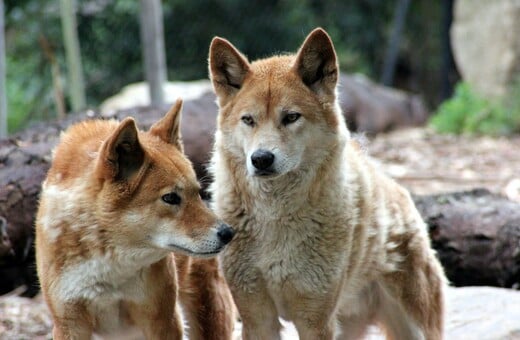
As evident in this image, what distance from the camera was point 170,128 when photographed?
4.57 metres

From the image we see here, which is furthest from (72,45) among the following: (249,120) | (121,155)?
(121,155)

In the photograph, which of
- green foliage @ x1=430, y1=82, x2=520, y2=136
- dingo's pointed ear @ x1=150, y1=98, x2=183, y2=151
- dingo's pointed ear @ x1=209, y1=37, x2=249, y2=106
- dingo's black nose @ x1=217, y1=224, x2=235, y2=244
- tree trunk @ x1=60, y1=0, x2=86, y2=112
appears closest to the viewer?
dingo's black nose @ x1=217, y1=224, x2=235, y2=244

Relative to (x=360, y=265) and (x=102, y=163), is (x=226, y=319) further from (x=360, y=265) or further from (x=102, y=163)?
(x=102, y=163)

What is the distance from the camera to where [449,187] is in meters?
9.35

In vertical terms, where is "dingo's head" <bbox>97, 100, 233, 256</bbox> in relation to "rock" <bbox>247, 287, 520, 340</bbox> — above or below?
above

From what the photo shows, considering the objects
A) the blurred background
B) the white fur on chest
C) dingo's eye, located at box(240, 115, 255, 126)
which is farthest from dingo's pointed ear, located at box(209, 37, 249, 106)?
the blurred background

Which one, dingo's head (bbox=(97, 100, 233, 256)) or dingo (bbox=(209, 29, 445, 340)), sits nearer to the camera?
dingo's head (bbox=(97, 100, 233, 256))

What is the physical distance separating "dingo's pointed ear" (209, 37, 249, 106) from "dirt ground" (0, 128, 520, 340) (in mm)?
2674

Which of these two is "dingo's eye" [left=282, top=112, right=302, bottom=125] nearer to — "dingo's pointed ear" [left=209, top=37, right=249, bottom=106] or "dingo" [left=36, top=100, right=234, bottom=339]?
"dingo's pointed ear" [left=209, top=37, right=249, bottom=106]

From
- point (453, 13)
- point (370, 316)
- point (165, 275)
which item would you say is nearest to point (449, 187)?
point (370, 316)

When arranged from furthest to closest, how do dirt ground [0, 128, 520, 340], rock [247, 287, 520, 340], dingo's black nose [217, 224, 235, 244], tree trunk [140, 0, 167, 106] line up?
dirt ground [0, 128, 520, 340] < tree trunk [140, 0, 167, 106] < rock [247, 287, 520, 340] < dingo's black nose [217, 224, 235, 244]

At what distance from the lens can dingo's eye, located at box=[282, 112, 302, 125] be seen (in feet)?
15.2

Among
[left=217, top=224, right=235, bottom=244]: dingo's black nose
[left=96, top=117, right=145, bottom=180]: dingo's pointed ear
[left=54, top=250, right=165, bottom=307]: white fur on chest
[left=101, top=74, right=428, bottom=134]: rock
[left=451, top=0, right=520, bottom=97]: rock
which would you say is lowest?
[left=101, top=74, right=428, bottom=134]: rock

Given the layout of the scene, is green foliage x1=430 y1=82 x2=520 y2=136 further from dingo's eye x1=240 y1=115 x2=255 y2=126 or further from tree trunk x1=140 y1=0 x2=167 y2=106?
dingo's eye x1=240 y1=115 x2=255 y2=126
